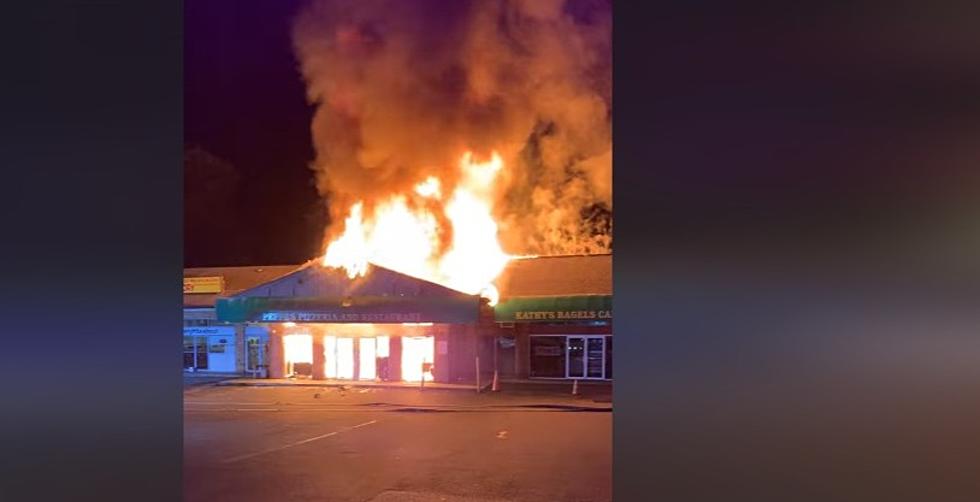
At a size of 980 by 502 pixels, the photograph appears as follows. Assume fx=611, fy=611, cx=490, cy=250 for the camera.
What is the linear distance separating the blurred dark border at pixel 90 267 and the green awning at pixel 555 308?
5.73m

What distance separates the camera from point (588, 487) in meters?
3.21

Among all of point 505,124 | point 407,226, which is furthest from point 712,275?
point 407,226

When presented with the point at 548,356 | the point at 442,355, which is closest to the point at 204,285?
the point at 442,355

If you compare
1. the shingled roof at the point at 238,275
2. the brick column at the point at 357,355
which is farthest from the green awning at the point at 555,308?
the shingled roof at the point at 238,275

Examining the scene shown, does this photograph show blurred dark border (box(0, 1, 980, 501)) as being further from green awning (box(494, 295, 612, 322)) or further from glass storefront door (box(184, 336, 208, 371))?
glass storefront door (box(184, 336, 208, 371))

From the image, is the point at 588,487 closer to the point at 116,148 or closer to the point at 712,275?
the point at 712,275

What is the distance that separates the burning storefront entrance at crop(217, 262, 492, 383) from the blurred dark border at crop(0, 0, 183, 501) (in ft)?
18.9

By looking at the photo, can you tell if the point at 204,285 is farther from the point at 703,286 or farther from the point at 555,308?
the point at 703,286

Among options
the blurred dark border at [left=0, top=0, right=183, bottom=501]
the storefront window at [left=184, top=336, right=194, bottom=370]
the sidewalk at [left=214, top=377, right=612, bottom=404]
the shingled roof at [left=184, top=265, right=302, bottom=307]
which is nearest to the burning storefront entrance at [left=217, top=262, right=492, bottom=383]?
the shingled roof at [left=184, top=265, right=302, bottom=307]

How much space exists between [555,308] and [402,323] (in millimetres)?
1963

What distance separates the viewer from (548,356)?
7.86m

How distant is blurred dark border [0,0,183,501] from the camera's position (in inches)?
49.3

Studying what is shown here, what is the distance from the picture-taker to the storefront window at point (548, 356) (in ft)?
25.5

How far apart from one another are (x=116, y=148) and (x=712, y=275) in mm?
1270
